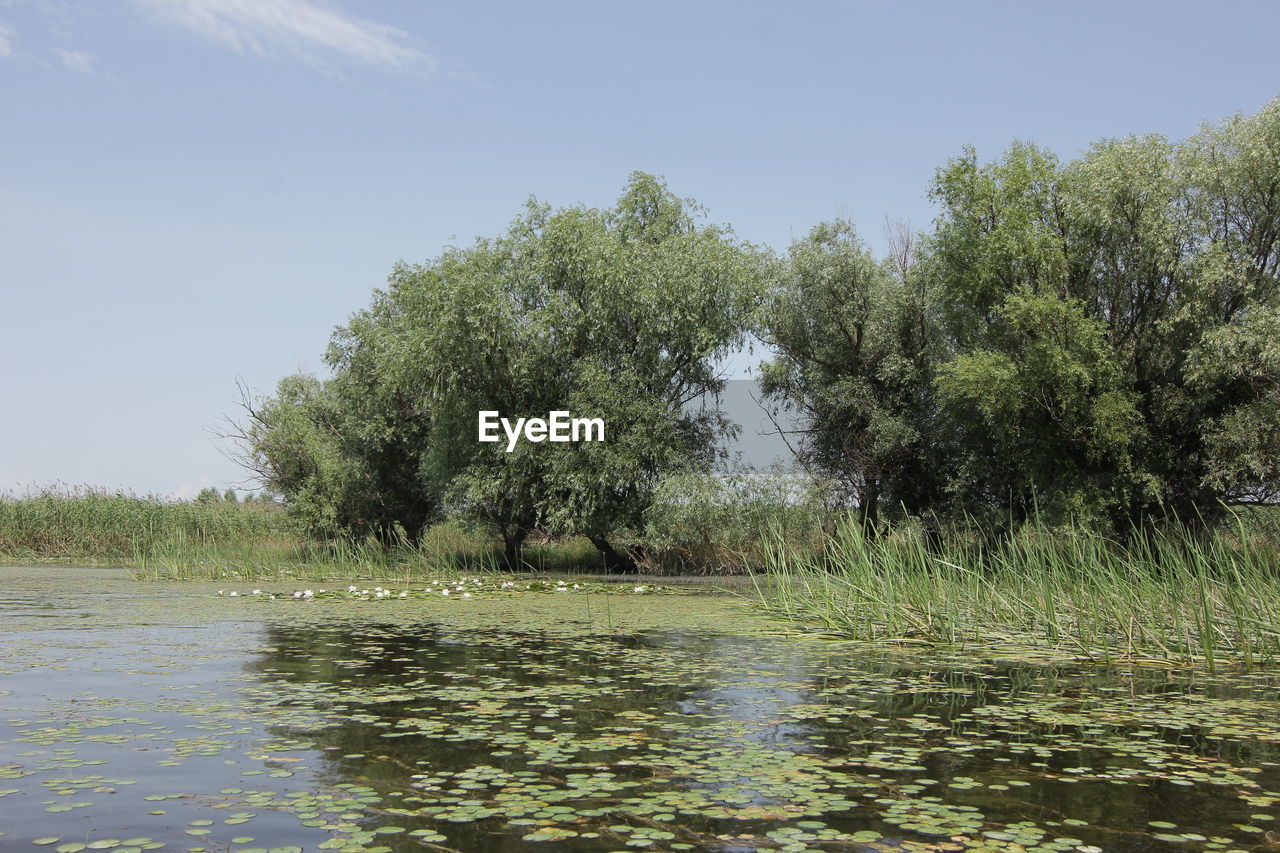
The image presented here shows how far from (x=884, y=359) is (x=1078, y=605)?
21773mm

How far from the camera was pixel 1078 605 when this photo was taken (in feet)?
31.2

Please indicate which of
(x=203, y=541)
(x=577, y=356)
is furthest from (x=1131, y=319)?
(x=203, y=541)

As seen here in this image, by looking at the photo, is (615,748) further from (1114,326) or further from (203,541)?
(203,541)

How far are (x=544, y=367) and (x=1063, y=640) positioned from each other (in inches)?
827

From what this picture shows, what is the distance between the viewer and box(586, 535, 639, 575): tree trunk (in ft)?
100

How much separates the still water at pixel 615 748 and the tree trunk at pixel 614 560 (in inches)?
772

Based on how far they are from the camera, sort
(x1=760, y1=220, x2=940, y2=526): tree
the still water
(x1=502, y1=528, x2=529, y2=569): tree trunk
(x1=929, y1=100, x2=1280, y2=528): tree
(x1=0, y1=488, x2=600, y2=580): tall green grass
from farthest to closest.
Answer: (x1=502, y1=528, x2=529, y2=569): tree trunk → (x1=760, y1=220, x2=940, y2=526): tree → (x1=0, y1=488, x2=600, y2=580): tall green grass → (x1=929, y1=100, x2=1280, y2=528): tree → the still water

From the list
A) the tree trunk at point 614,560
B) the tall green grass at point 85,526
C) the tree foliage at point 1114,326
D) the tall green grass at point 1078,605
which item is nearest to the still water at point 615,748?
the tall green grass at point 1078,605

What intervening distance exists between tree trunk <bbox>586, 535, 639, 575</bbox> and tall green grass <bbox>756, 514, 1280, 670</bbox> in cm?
1805

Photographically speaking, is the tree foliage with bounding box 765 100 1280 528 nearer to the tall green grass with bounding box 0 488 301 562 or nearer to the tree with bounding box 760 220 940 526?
the tree with bounding box 760 220 940 526

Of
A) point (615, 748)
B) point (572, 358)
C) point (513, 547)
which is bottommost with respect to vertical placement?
point (615, 748)

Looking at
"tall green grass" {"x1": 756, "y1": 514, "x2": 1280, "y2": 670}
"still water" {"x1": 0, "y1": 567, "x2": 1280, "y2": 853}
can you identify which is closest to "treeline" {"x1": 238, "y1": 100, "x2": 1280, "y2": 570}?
"tall green grass" {"x1": 756, "y1": 514, "x2": 1280, "y2": 670}

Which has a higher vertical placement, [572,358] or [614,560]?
[572,358]

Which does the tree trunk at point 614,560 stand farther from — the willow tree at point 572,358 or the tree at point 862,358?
the tree at point 862,358
